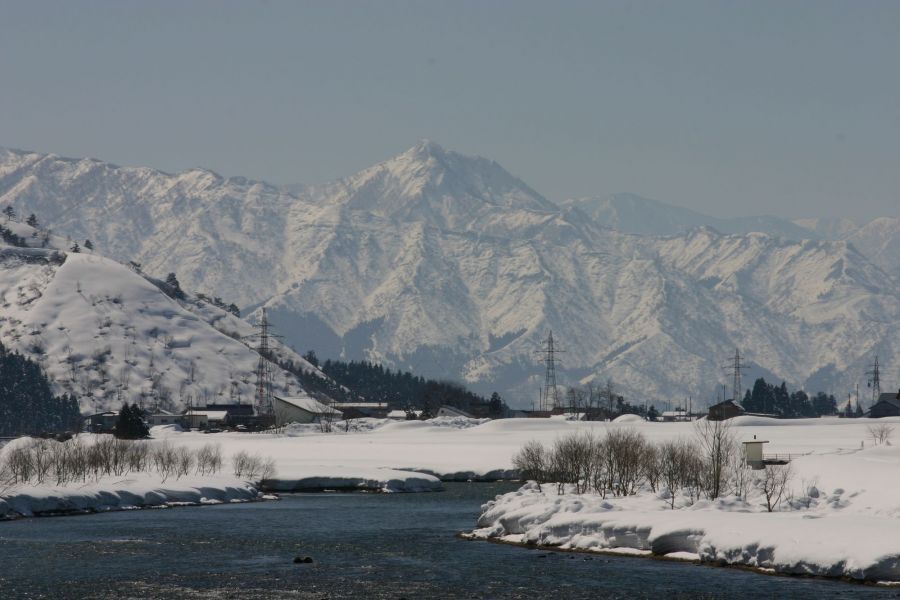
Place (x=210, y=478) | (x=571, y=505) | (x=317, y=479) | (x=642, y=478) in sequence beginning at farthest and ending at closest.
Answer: (x=317, y=479)
(x=210, y=478)
(x=642, y=478)
(x=571, y=505)

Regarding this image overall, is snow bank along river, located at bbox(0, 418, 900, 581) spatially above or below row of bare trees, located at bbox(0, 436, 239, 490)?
below

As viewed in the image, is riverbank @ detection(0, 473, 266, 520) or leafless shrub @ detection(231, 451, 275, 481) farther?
leafless shrub @ detection(231, 451, 275, 481)

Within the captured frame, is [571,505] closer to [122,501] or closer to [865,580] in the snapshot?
[865,580]

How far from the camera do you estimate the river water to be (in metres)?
73.9

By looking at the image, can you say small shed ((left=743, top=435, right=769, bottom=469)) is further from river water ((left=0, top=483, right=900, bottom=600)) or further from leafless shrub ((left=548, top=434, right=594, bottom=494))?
river water ((left=0, top=483, right=900, bottom=600))

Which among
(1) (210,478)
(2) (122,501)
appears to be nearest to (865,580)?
(2) (122,501)

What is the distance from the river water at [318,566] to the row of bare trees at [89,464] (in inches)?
880

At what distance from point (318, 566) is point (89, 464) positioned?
7176 centimetres

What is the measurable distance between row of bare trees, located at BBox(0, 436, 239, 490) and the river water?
880 inches

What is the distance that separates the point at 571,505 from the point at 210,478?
6445 centimetres

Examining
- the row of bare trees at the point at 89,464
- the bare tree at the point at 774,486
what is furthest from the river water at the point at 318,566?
the row of bare trees at the point at 89,464

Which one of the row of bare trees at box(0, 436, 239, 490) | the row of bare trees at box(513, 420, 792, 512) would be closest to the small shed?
the row of bare trees at box(513, 420, 792, 512)

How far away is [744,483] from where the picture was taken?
362ft

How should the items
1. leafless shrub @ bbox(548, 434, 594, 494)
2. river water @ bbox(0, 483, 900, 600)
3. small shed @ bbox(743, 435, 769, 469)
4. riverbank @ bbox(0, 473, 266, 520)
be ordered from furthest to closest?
small shed @ bbox(743, 435, 769, 469) < riverbank @ bbox(0, 473, 266, 520) < leafless shrub @ bbox(548, 434, 594, 494) < river water @ bbox(0, 483, 900, 600)
